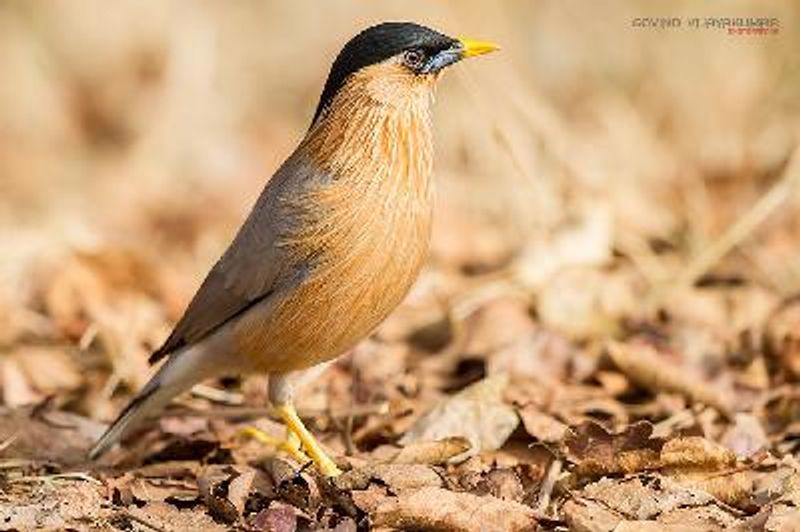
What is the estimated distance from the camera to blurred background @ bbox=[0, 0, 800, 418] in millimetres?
7297

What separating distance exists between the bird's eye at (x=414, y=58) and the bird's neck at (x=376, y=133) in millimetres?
71

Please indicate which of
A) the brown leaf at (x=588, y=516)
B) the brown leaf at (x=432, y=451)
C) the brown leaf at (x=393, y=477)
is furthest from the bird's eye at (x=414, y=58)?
the brown leaf at (x=588, y=516)

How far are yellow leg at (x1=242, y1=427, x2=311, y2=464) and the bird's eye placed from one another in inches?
55.8

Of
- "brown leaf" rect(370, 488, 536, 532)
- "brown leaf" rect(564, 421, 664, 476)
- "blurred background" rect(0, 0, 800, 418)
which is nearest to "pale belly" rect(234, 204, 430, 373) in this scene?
"brown leaf" rect(564, 421, 664, 476)

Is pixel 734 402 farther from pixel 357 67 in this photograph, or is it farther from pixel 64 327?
pixel 64 327

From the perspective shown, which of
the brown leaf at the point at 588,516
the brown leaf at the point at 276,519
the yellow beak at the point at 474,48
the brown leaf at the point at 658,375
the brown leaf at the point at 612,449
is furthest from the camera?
the brown leaf at the point at 658,375

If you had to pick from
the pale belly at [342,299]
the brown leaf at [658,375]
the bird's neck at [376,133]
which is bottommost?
the brown leaf at [658,375]

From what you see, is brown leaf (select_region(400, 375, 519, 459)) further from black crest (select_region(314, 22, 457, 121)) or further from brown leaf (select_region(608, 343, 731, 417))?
black crest (select_region(314, 22, 457, 121))

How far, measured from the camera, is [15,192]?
35.1ft

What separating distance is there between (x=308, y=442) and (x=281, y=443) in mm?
276

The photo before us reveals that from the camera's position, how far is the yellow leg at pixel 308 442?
5.04 meters

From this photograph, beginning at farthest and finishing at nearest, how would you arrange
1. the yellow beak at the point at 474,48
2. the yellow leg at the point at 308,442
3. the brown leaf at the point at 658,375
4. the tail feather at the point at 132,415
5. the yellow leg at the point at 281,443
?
the brown leaf at the point at 658,375 < the tail feather at the point at 132,415 < the yellow beak at the point at 474,48 < the yellow leg at the point at 281,443 < the yellow leg at the point at 308,442

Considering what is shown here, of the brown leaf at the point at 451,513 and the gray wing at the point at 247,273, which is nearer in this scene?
the brown leaf at the point at 451,513

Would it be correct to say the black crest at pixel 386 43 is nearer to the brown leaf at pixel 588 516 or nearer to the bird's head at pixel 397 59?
the bird's head at pixel 397 59
